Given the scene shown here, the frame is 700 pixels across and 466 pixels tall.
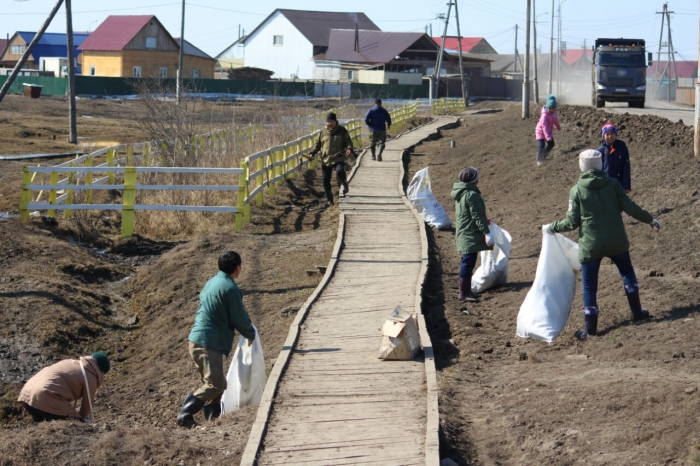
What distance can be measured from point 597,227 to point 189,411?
3.67m

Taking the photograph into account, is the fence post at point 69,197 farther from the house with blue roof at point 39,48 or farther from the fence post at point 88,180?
the house with blue roof at point 39,48

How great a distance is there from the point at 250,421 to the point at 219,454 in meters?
0.84

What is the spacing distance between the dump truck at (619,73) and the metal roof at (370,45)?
46.6 metres

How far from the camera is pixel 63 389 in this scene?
25.0ft

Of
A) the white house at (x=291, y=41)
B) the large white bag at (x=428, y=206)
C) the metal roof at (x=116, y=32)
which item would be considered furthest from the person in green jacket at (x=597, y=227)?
the white house at (x=291, y=41)

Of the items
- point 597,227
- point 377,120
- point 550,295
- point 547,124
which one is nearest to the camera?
point 597,227

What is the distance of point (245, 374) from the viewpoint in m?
7.68

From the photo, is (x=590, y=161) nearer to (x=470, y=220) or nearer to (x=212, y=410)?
(x=470, y=220)

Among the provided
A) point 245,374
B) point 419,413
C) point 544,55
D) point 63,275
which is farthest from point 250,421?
point 544,55

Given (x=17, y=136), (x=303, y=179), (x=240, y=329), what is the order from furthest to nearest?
(x=17, y=136)
(x=303, y=179)
(x=240, y=329)

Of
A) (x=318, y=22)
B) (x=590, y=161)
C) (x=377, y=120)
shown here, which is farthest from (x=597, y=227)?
(x=318, y=22)

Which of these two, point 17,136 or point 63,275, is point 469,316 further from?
point 17,136

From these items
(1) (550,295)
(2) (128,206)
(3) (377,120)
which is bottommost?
(1) (550,295)

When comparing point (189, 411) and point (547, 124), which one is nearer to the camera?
point (189, 411)
